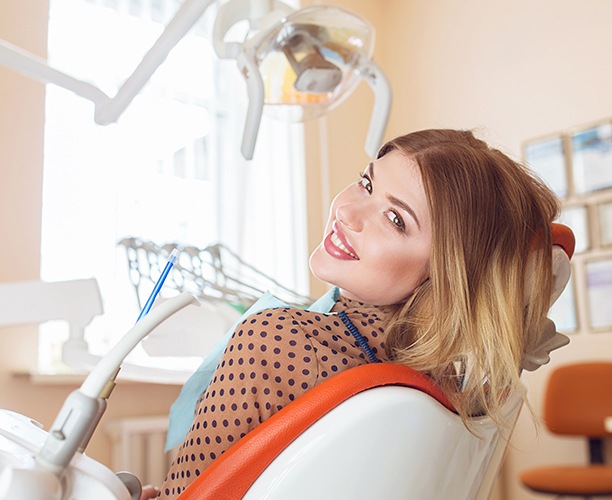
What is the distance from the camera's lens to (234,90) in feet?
11.6

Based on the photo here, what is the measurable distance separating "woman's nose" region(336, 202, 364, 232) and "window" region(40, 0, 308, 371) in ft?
6.69

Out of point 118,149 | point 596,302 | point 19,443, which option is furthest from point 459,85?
point 19,443

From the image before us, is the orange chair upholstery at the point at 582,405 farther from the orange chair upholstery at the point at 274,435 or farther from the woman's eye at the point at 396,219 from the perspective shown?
the orange chair upholstery at the point at 274,435

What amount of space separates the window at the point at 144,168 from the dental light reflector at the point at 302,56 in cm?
173

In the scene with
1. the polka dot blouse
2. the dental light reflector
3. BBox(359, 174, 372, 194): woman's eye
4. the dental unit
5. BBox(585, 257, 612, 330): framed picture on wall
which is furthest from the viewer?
BBox(585, 257, 612, 330): framed picture on wall

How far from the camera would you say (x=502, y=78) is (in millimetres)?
3865

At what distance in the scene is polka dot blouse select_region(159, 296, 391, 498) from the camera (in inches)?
33.7

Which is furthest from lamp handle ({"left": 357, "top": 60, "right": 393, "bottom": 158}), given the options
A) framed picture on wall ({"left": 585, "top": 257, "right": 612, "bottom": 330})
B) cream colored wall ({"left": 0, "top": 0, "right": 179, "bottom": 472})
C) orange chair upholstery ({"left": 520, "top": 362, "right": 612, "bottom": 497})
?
framed picture on wall ({"left": 585, "top": 257, "right": 612, "bottom": 330})

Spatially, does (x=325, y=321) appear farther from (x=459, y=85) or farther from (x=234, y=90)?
(x=459, y=85)

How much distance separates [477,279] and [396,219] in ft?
0.47

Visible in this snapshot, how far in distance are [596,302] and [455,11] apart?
1.73 m

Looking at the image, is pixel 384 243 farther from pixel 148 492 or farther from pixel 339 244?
pixel 148 492

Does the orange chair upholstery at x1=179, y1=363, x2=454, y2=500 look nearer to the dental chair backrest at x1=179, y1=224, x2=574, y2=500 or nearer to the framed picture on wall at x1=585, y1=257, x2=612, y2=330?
the dental chair backrest at x1=179, y1=224, x2=574, y2=500

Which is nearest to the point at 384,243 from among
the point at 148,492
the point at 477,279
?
the point at 477,279
